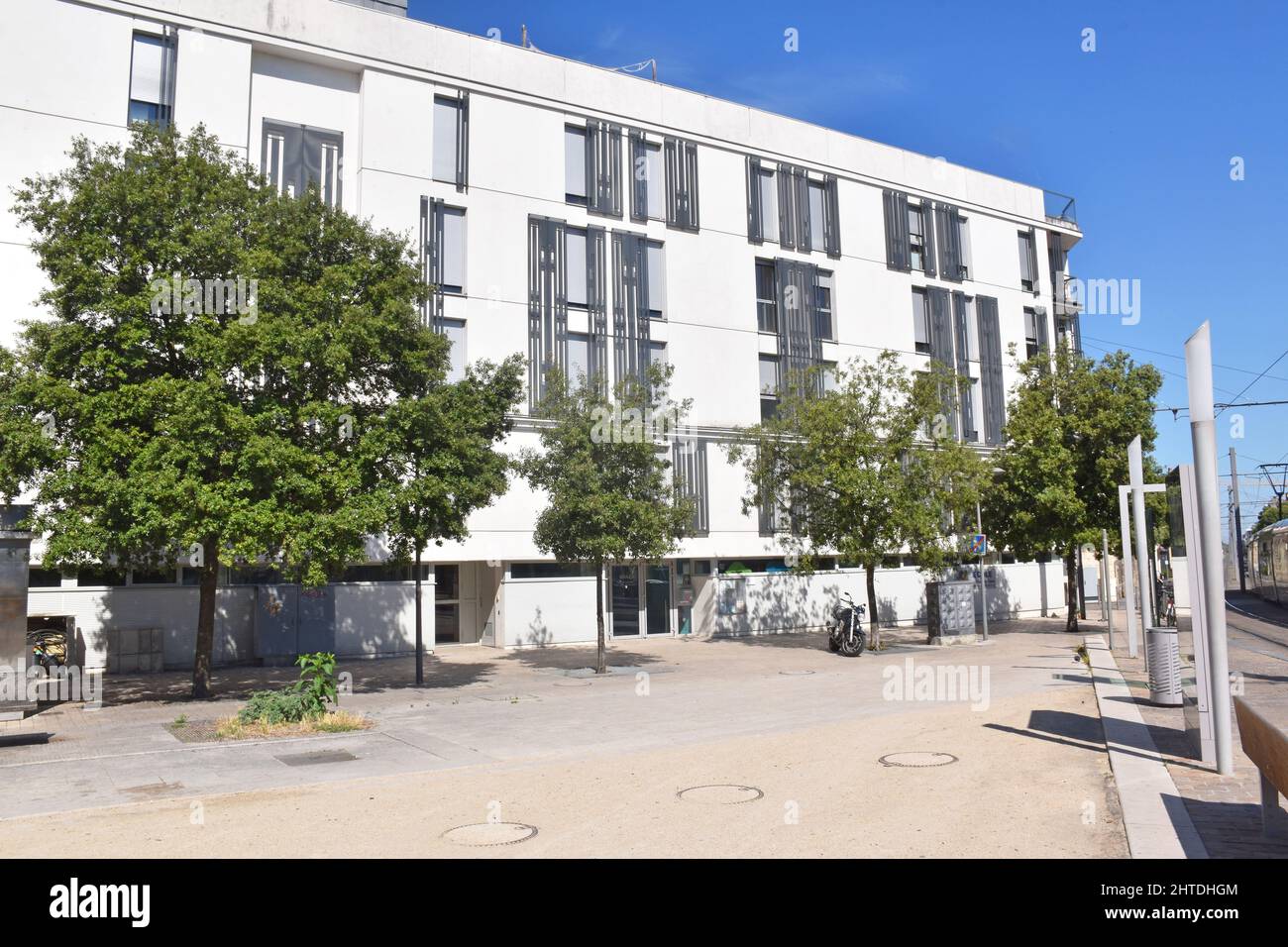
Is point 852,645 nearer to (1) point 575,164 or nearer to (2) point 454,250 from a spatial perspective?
(2) point 454,250

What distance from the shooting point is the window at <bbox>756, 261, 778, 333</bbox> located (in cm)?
3478

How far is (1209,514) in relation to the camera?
8922 millimetres

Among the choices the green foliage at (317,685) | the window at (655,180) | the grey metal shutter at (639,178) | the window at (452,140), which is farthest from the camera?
the window at (655,180)

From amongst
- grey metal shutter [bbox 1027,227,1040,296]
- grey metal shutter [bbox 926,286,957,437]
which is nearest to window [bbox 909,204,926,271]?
grey metal shutter [bbox 926,286,957,437]

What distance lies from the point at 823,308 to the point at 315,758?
28.6 metres

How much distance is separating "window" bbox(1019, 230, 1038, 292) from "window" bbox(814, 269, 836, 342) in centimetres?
1224

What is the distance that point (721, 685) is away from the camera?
18.9 meters

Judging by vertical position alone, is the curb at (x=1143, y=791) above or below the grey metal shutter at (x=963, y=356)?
below

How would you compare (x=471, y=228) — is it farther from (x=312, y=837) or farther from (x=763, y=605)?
(x=312, y=837)

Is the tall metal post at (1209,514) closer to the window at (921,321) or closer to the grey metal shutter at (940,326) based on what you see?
the window at (921,321)

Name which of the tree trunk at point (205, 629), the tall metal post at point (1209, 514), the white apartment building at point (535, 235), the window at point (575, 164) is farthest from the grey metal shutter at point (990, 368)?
the tall metal post at point (1209, 514)

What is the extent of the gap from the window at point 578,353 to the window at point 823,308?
32.4 feet

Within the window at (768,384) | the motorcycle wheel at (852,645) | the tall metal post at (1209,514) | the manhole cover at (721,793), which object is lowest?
the motorcycle wheel at (852,645)

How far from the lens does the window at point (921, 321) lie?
38.9 m
